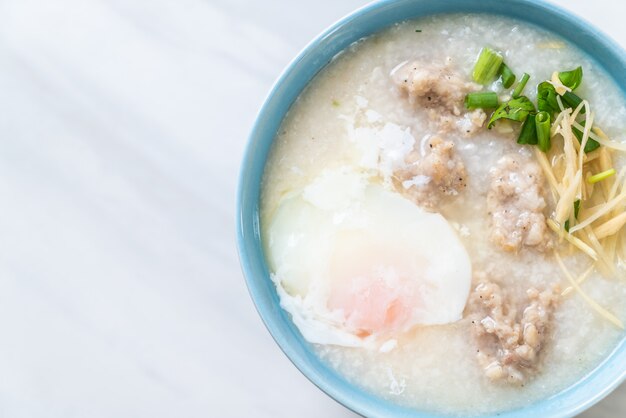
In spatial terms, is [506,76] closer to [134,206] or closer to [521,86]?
[521,86]

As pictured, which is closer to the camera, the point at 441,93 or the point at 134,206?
the point at 441,93

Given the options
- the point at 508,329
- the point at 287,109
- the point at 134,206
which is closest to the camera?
the point at 508,329

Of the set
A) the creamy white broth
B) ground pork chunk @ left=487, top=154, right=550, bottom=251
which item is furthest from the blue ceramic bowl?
ground pork chunk @ left=487, top=154, right=550, bottom=251

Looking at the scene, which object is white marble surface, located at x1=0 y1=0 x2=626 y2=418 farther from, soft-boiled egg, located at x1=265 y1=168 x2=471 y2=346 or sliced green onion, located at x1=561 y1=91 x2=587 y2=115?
sliced green onion, located at x1=561 y1=91 x2=587 y2=115

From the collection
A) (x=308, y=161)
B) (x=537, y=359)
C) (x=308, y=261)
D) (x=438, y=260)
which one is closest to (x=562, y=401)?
(x=537, y=359)

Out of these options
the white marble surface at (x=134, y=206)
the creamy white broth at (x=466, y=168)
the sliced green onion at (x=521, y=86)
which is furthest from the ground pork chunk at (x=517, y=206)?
the white marble surface at (x=134, y=206)

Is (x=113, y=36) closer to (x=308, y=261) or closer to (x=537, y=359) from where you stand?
(x=308, y=261)

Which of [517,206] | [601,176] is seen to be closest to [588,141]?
[601,176]

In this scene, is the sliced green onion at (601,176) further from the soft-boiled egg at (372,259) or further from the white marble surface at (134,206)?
the white marble surface at (134,206)
